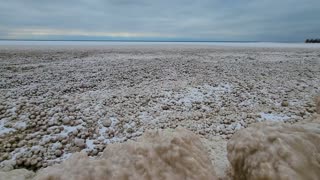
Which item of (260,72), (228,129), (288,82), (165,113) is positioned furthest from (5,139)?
(260,72)

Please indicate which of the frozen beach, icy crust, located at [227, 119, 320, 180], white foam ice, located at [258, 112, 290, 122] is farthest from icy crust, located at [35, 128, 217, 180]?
white foam ice, located at [258, 112, 290, 122]

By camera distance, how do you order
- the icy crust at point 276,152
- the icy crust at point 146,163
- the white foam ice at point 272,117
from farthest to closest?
the white foam ice at point 272,117 → the icy crust at point 146,163 → the icy crust at point 276,152

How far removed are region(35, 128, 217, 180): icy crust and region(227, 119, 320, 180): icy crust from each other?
349 millimetres

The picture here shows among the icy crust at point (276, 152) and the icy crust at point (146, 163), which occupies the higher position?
the icy crust at point (276, 152)

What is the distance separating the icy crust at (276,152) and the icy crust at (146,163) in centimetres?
35

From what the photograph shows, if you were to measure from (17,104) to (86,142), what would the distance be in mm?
2415

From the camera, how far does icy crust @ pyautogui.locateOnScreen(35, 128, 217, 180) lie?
201 cm

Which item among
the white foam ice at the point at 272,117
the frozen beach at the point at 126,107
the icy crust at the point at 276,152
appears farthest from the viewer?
the white foam ice at the point at 272,117

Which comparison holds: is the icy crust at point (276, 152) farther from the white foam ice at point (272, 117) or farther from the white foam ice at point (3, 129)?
the white foam ice at point (3, 129)

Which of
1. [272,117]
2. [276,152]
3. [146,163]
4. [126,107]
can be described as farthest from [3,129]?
[272,117]

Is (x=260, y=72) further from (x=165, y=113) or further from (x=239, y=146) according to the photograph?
(x=239, y=146)

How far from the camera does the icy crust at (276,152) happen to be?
6.15ft

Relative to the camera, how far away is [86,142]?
430 cm

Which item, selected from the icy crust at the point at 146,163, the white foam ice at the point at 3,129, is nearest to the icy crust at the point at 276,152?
the icy crust at the point at 146,163
